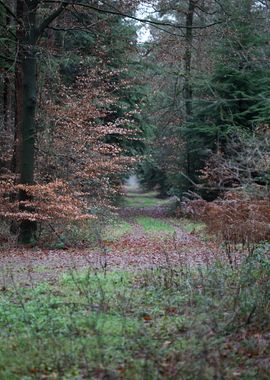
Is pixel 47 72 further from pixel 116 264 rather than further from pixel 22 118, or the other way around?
pixel 116 264

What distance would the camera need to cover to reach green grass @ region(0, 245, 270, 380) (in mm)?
4762

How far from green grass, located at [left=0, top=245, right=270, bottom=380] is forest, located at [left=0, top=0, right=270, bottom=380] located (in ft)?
0.07

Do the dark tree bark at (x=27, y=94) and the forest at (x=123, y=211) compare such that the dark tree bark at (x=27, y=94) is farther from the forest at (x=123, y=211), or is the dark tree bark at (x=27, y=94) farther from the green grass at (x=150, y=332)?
the green grass at (x=150, y=332)

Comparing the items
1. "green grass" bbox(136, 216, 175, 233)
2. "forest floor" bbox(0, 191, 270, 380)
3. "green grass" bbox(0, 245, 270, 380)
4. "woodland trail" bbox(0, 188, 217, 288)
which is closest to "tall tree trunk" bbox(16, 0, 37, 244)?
"woodland trail" bbox(0, 188, 217, 288)

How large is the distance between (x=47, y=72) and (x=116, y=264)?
30.8 ft

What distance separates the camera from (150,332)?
589 cm

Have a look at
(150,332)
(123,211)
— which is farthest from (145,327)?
(123,211)

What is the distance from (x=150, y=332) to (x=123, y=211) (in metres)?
28.3

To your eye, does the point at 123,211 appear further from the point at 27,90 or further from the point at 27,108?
the point at 27,90

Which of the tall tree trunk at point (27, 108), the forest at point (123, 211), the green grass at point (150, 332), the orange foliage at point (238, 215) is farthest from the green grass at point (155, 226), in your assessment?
the green grass at point (150, 332)

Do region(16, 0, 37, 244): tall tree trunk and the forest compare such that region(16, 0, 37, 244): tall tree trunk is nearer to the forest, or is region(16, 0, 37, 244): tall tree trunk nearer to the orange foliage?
the forest

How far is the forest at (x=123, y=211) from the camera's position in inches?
210

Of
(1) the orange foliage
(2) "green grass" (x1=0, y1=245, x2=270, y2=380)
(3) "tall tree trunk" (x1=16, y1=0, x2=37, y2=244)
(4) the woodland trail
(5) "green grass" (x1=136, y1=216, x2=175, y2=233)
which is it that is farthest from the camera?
(5) "green grass" (x1=136, y1=216, x2=175, y2=233)

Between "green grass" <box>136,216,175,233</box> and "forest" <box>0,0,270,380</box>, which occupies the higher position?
"forest" <box>0,0,270,380</box>
